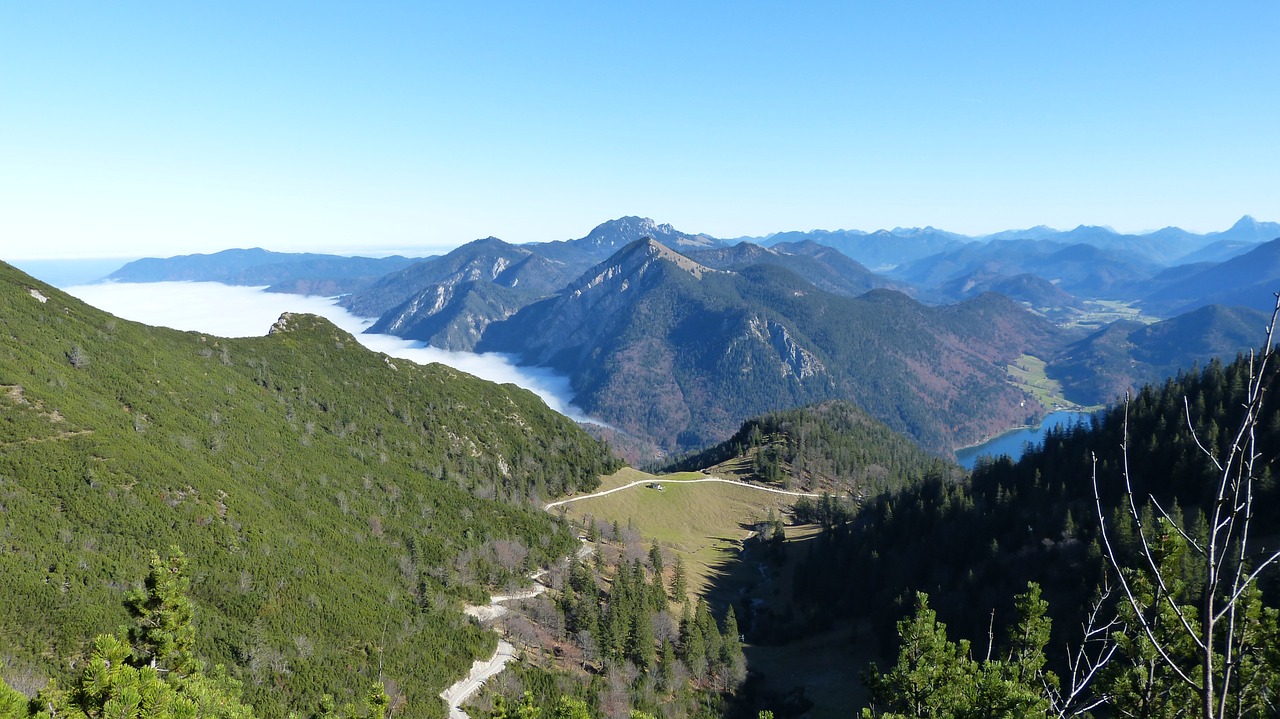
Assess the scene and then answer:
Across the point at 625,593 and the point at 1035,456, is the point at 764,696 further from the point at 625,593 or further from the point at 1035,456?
the point at 1035,456

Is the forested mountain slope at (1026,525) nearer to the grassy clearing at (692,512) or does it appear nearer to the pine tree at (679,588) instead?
the pine tree at (679,588)

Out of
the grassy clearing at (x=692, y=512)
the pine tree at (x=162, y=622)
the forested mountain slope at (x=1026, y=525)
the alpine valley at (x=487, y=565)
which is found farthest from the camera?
the grassy clearing at (x=692, y=512)

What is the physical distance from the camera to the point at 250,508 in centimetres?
8981

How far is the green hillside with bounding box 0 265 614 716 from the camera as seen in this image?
61.5m

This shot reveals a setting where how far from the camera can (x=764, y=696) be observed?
90.5 metres

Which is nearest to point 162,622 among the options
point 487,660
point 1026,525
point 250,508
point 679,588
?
point 487,660

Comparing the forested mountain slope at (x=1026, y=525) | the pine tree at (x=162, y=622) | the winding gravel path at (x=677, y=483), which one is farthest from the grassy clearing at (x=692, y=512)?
the pine tree at (x=162, y=622)

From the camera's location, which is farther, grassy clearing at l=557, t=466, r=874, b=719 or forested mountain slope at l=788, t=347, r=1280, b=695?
grassy clearing at l=557, t=466, r=874, b=719

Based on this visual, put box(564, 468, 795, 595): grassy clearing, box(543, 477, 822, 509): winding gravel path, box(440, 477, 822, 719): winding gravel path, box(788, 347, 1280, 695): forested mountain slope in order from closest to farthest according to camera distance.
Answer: box(440, 477, 822, 719): winding gravel path < box(788, 347, 1280, 695): forested mountain slope < box(564, 468, 795, 595): grassy clearing < box(543, 477, 822, 509): winding gravel path

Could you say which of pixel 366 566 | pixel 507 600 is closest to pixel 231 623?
pixel 366 566

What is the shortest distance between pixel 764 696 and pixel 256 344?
504ft

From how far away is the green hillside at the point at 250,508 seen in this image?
202 feet

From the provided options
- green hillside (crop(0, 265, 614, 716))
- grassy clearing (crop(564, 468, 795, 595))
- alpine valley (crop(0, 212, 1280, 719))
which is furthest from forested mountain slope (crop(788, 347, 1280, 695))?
green hillside (crop(0, 265, 614, 716))

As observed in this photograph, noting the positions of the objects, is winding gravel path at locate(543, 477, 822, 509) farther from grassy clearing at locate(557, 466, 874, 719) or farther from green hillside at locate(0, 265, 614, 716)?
green hillside at locate(0, 265, 614, 716)
